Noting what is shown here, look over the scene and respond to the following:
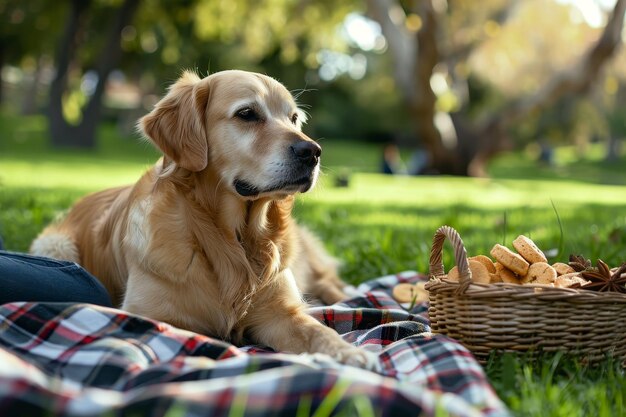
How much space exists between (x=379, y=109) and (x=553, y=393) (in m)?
45.6

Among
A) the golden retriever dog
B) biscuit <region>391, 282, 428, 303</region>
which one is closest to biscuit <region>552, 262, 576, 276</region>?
biscuit <region>391, 282, 428, 303</region>

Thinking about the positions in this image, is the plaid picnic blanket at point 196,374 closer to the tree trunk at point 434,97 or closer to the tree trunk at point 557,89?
the tree trunk at point 434,97

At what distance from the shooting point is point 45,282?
3.35 m

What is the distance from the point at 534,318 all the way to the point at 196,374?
53.1 inches

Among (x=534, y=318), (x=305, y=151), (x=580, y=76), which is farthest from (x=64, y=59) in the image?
(x=534, y=318)

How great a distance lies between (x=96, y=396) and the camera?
6.41 ft

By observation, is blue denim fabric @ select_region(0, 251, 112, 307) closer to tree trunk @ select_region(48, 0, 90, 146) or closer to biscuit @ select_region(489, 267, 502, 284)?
biscuit @ select_region(489, 267, 502, 284)

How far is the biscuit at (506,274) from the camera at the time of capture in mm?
3296

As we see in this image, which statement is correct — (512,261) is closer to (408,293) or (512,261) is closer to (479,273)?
(479,273)

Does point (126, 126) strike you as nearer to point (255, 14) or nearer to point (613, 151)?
point (255, 14)

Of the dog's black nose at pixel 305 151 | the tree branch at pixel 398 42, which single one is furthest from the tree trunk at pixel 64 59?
the dog's black nose at pixel 305 151

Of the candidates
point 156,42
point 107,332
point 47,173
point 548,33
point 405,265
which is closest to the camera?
point 107,332

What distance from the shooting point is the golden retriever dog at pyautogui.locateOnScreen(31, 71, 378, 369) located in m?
3.41

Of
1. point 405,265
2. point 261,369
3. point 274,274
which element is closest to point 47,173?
point 405,265
